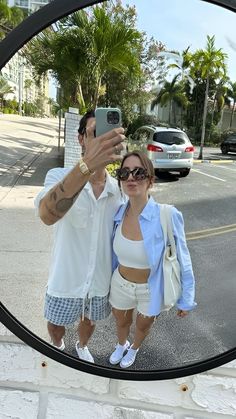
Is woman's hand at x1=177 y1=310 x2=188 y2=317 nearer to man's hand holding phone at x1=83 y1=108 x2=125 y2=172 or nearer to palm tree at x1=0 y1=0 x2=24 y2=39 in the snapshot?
man's hand holding phone at x1=83 y1=108 x2=125 y2=172

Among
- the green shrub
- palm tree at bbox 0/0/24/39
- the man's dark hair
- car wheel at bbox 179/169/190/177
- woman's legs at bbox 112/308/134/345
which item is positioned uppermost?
palm tree at bbox 0/0/24/39

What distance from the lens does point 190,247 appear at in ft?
3.38

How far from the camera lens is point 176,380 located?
127 centimetres

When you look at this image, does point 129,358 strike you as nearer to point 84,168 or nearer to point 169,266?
point 169,266

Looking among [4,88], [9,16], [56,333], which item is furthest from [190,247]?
[9,16]

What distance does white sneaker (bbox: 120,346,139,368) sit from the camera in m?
1.13

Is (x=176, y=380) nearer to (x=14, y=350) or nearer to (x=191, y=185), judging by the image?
(x=14, y=350)

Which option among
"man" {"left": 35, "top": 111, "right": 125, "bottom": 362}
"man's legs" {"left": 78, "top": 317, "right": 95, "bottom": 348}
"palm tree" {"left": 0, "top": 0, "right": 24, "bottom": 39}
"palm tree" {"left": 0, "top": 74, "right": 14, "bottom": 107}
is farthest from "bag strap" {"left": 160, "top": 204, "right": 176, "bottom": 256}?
"palm tree" {"left": 0, "top": 0, "right": 24, "bottom": 39}

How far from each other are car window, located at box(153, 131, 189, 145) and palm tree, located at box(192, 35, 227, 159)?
8 cm

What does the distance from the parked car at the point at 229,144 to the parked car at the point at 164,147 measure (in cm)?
8

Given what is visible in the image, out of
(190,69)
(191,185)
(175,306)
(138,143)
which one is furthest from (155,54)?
(175,306)

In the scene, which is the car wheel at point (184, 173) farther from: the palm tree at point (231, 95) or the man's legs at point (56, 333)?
the man's legs at point (56, 333)

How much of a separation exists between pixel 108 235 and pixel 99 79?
36 cm

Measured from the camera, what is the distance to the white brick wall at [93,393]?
1.28 metres
